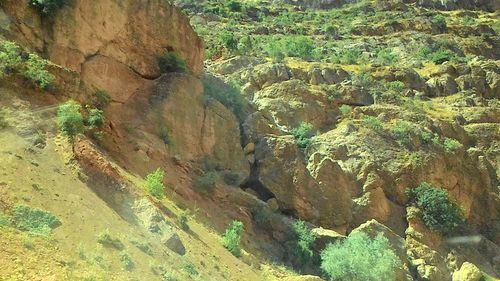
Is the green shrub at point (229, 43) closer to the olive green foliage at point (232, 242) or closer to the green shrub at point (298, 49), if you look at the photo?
the green shrub at point (298, 49)

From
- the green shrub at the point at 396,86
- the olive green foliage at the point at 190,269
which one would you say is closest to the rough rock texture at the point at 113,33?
the olive green foliage at the point at 190,269

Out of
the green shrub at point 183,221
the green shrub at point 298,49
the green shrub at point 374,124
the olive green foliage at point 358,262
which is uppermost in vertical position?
the green shrub at point 183,221

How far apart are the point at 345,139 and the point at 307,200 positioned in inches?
249

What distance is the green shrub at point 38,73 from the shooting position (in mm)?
15898

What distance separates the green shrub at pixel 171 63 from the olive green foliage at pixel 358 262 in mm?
10859

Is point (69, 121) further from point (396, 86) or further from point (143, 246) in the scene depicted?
point (396, 86)

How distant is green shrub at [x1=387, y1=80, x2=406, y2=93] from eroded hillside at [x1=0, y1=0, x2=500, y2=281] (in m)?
0.29

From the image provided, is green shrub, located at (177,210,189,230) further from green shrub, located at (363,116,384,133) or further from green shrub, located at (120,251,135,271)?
green shrub, located at (363,116,384,133)

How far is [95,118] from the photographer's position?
16703 millimetres

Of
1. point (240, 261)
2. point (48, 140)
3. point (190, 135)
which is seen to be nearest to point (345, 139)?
point (190, 135)

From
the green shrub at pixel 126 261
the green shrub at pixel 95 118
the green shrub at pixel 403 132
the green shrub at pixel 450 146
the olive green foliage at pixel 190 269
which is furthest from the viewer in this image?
the green shrub at pixel 450 146

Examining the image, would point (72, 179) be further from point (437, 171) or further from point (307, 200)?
point (437, 171)

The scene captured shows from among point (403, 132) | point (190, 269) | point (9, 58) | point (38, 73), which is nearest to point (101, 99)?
point (38, 73)

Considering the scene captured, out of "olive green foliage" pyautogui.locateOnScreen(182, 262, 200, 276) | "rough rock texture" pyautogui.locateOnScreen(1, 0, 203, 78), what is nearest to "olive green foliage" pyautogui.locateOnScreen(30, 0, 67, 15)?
"rough rock texture" pyautogui.locateOnScreen(1, 0, 203, 78)
